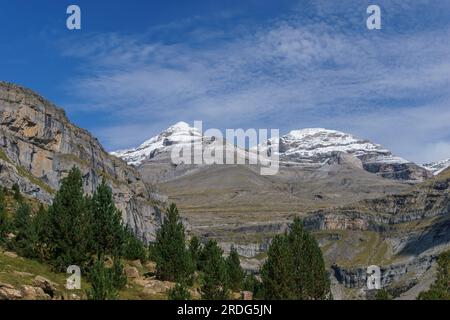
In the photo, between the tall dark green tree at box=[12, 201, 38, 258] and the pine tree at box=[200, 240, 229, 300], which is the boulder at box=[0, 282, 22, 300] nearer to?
the tall dark green tree at box=[12, 201, 38, 258]

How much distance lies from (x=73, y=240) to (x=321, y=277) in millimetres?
40361

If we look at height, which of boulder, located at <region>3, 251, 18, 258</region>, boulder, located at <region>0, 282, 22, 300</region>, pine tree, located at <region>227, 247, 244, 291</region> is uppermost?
boulder, located at <region>3, 251, 18, 258</region>

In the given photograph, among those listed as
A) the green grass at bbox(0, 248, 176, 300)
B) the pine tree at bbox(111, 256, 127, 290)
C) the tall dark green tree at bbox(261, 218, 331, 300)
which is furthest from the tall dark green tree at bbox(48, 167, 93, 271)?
the tall dark green tree at bbox(261, 218, 331, 300)

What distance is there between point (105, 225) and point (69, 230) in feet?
27.9

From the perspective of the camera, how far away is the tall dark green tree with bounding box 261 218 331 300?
66.4 meters

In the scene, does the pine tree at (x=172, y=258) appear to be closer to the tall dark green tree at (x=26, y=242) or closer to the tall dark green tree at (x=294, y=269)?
the tall dark green tree at (x=294, y=269)

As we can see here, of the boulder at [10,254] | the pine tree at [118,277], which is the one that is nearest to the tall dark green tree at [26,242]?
the boulder at [10,254]

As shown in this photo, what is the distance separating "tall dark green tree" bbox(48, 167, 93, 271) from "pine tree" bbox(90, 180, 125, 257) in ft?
12.2

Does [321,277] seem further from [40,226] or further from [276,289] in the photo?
[40,226]

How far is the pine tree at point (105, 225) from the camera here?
63000mm

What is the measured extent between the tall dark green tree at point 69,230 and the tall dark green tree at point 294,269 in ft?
75.3
